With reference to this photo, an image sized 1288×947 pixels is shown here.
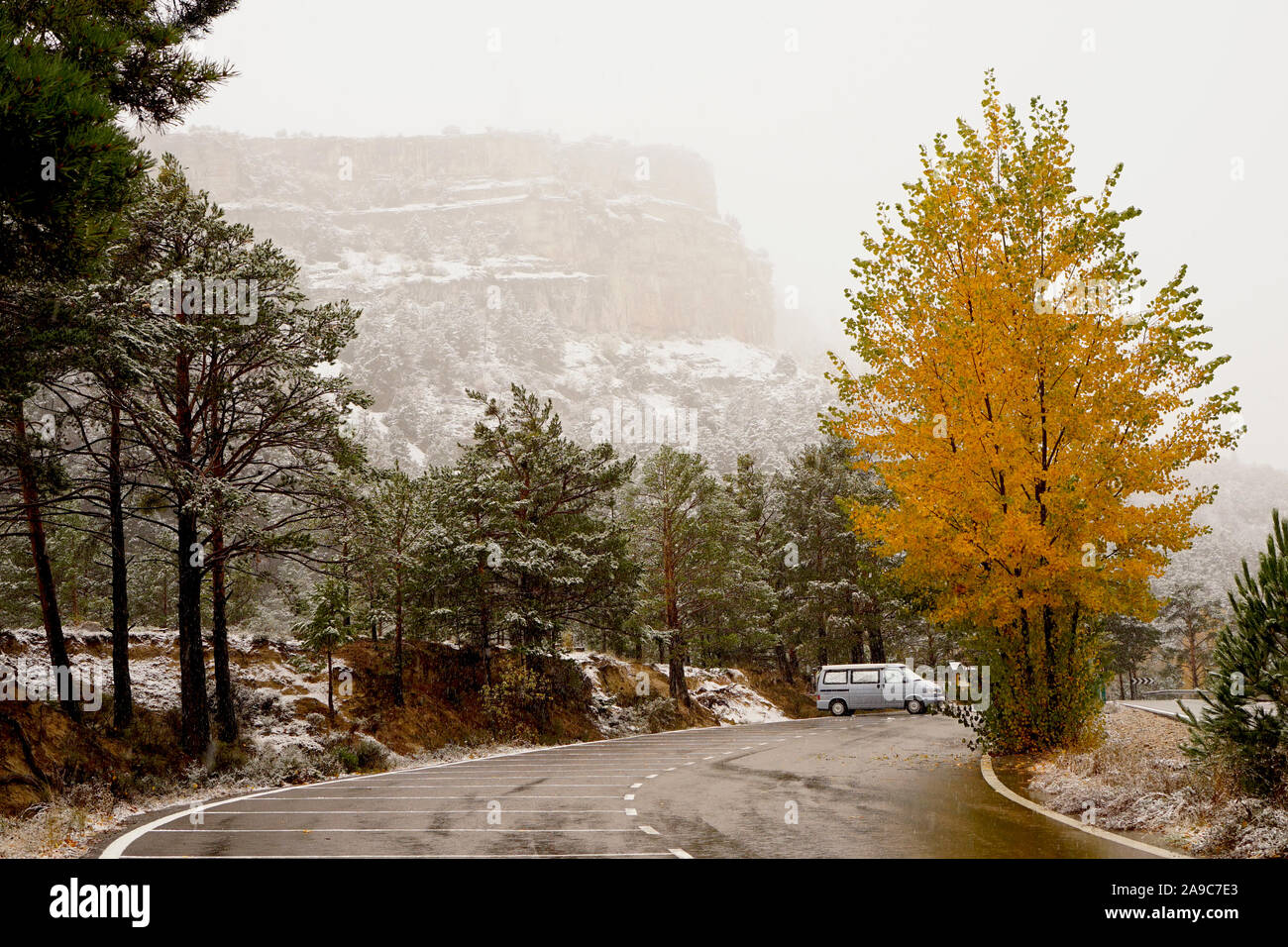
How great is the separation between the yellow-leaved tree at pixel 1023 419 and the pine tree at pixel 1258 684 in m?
3.97

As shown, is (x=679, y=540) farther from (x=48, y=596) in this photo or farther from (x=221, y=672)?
(x=48, y=596)

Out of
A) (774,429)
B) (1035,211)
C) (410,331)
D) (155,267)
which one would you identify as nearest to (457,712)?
(155,267)

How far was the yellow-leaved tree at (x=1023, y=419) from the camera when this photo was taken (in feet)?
40.4

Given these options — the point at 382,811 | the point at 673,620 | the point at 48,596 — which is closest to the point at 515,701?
the point at 673,620

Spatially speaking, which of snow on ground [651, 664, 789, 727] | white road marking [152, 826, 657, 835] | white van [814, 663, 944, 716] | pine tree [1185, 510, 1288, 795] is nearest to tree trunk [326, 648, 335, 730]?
white road marking [152, 826, 657, 835]

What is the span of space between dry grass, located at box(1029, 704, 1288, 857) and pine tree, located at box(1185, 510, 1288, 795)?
0.33 meters

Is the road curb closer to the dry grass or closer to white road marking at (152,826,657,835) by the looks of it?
the dry grass

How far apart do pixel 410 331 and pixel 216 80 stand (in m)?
196

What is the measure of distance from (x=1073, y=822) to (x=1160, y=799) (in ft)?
3.00

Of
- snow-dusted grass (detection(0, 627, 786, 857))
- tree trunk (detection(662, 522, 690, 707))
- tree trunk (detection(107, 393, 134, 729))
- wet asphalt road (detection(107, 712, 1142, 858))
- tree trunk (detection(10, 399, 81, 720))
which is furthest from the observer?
tree trunk (detection(662, 522, 690, 707))

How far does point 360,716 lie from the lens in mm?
23422

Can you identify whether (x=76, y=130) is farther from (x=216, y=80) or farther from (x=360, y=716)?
(x=360, y=716)

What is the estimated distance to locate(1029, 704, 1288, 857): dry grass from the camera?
691 centimetres
